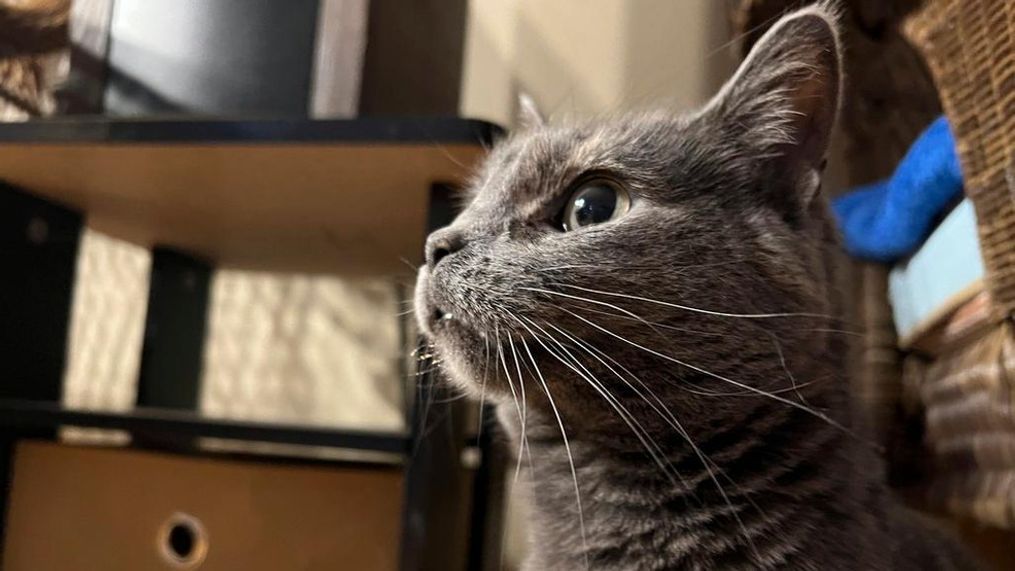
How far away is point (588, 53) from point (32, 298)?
1010 mm

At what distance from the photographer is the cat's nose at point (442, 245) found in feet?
1.85

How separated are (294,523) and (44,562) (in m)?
0.39

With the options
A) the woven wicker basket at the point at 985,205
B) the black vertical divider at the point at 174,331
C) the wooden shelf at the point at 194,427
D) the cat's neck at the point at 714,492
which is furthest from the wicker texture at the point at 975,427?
the black vertical divider at the point at 174,331

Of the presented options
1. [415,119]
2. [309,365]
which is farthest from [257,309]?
[415,119]

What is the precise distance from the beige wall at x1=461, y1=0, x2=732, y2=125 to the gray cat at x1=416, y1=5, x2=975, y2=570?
76cm

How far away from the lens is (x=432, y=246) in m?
0.57

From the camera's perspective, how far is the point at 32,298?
44.2 inches

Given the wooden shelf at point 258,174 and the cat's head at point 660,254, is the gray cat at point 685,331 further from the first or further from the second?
the wooden shelf at point 258,174

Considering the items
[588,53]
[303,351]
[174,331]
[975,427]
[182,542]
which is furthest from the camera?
[303,351]

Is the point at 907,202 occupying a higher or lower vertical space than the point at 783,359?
higher

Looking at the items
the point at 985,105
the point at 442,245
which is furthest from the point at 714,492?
the point at 985,105

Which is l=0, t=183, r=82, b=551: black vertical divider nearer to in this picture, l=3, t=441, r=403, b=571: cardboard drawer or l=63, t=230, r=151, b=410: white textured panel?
l=3, t=441, r=403, b=571: cardboard drawer

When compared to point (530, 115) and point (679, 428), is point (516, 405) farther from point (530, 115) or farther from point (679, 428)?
point (530, 115)

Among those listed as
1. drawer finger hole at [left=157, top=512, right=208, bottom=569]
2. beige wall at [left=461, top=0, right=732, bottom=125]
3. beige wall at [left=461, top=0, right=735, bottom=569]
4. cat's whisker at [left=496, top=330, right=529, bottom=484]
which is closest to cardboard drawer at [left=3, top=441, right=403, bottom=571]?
drawer finger hole at [left=157, top=512, right=208, bottom=569]
